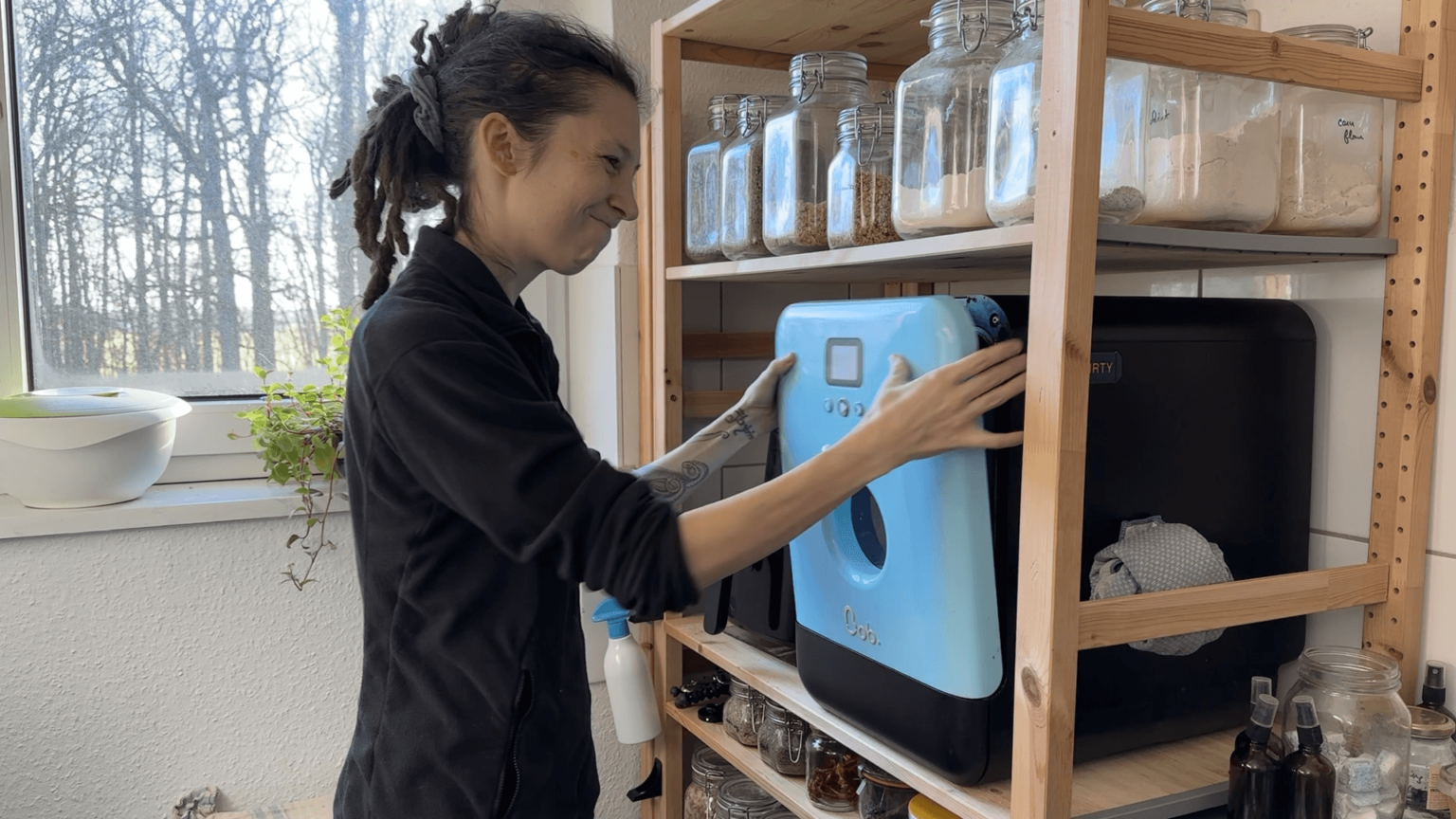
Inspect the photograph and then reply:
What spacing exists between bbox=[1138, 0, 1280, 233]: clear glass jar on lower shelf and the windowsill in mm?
1333

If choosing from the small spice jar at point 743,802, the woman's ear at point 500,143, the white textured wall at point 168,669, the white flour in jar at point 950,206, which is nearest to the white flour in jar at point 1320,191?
the white flour in jar at point 950,206

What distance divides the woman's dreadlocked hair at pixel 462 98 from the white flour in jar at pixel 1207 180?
1.70 feet

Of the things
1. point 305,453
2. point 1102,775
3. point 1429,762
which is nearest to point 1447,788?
point 1429,762

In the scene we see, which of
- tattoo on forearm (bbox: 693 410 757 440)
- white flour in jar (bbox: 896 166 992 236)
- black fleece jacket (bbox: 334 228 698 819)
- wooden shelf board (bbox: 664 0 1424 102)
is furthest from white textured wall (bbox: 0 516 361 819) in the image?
white flour in jar (bbox: 896 166 992 236)

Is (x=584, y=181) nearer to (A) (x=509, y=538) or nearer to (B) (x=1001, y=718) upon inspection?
(A) (x=509, y=538)

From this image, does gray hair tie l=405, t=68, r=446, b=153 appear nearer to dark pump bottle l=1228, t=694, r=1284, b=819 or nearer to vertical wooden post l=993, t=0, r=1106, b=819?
vertical wooden post l=993, t=0, r=1106, b=819

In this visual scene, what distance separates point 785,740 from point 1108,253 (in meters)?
0.74

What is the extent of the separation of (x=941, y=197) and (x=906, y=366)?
0.56 feet

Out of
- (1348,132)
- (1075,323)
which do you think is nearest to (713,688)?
(1075,323)

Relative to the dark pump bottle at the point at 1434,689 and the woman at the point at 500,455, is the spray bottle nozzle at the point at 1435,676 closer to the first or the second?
the dark pump bottle at the point at 1434,689

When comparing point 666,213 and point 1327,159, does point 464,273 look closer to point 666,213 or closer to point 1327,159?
point 666,213

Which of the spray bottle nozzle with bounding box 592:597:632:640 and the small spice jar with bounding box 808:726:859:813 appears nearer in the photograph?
the small spice jar with bounding box 808:726:859:813

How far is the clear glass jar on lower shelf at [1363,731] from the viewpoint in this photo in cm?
91

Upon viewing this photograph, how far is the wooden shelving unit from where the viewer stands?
83 centimetres
